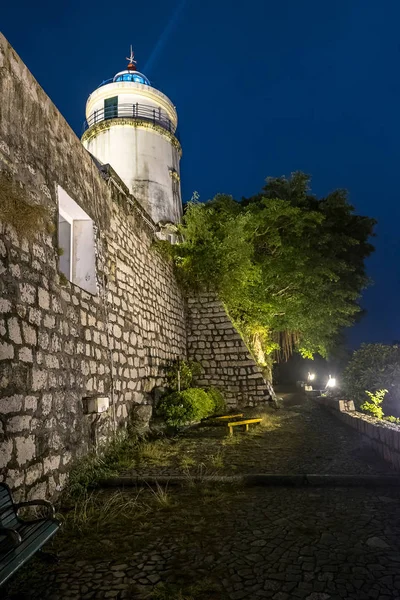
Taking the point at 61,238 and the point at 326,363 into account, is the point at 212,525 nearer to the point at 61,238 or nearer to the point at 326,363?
the point at 61,238

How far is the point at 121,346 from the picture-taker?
665 centimetres

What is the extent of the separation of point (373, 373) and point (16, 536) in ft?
40.4

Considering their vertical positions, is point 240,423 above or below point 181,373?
below

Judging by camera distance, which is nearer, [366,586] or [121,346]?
[366,586]

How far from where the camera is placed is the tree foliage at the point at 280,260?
38.8ft

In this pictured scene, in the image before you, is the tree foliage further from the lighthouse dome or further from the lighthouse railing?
the lighthouse dome

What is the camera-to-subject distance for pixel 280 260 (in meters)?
14.4

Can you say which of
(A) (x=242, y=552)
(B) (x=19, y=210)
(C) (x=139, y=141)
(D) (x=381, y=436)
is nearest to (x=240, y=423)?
(D) (x=381, y=436)

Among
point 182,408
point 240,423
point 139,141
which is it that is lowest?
point 240,423

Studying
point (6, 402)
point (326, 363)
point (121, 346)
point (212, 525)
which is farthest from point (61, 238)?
point (326, 363)

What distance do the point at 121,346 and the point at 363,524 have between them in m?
4.53

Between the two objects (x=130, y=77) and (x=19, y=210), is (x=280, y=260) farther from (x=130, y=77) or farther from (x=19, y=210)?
(x=130, y=77)

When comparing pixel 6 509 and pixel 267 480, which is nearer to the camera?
pixel 6 509

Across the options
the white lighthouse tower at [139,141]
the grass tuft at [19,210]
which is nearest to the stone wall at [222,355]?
the white lighthouse tower at [139,141]
